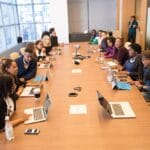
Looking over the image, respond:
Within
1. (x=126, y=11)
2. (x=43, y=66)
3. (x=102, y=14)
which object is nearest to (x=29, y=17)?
(x=102, y=14)

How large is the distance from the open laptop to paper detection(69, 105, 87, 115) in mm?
224

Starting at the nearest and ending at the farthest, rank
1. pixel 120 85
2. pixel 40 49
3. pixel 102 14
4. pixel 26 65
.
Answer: pixel 120 85, pixel 26 65, pixel 40 49, pixel 102 14

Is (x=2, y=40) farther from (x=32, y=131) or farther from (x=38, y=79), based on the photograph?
(x=32, y=131)

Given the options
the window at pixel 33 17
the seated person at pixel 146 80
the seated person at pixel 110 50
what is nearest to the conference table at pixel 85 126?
the seated person at pixel 146 80

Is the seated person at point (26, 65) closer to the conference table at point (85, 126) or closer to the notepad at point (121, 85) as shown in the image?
the conference table at point (85, 126)

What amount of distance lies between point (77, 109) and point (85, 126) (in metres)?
0.39

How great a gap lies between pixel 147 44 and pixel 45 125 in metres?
4.79

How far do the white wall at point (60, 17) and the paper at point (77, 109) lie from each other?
775cm

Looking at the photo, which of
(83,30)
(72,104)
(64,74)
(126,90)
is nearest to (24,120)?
(72,104)

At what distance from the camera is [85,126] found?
203cm

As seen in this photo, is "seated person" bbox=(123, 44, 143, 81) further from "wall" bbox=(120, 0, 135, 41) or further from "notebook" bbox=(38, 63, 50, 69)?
"wall" bbox=(120, 0, 135, 41)

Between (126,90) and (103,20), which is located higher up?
(103,20)

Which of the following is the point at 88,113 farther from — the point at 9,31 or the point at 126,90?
the point at 9,31

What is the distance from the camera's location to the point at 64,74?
3850mm
